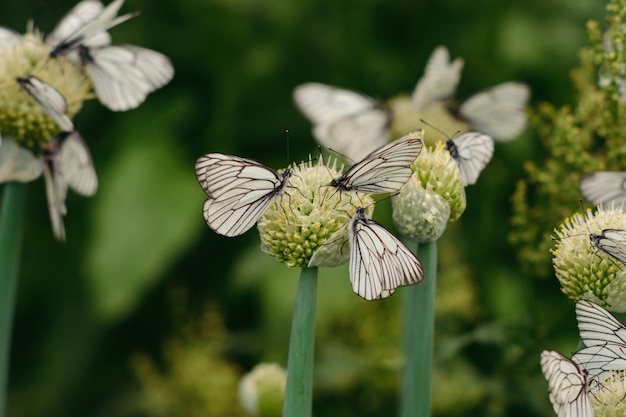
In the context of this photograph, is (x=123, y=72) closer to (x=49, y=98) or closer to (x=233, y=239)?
(x=49, y=98)

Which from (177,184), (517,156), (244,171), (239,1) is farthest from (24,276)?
(244,171)

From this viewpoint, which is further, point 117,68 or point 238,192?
point 117,68

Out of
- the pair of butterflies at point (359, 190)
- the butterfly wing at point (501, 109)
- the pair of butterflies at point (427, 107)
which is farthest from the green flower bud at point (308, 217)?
the butterfly wing at point (501, 109)

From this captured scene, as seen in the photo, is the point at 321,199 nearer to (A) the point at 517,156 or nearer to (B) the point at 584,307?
(B) the point at 584,307

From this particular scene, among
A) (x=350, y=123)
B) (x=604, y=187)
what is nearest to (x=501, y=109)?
(x=350, y=123)

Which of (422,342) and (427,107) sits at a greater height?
(427,107)

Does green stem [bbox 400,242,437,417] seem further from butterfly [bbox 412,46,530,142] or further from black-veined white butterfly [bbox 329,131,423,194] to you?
butterfly [bbox 412,46,530,142]

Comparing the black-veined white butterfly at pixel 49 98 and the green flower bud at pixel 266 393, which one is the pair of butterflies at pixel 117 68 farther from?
the green flower bud at pixel 266 393
